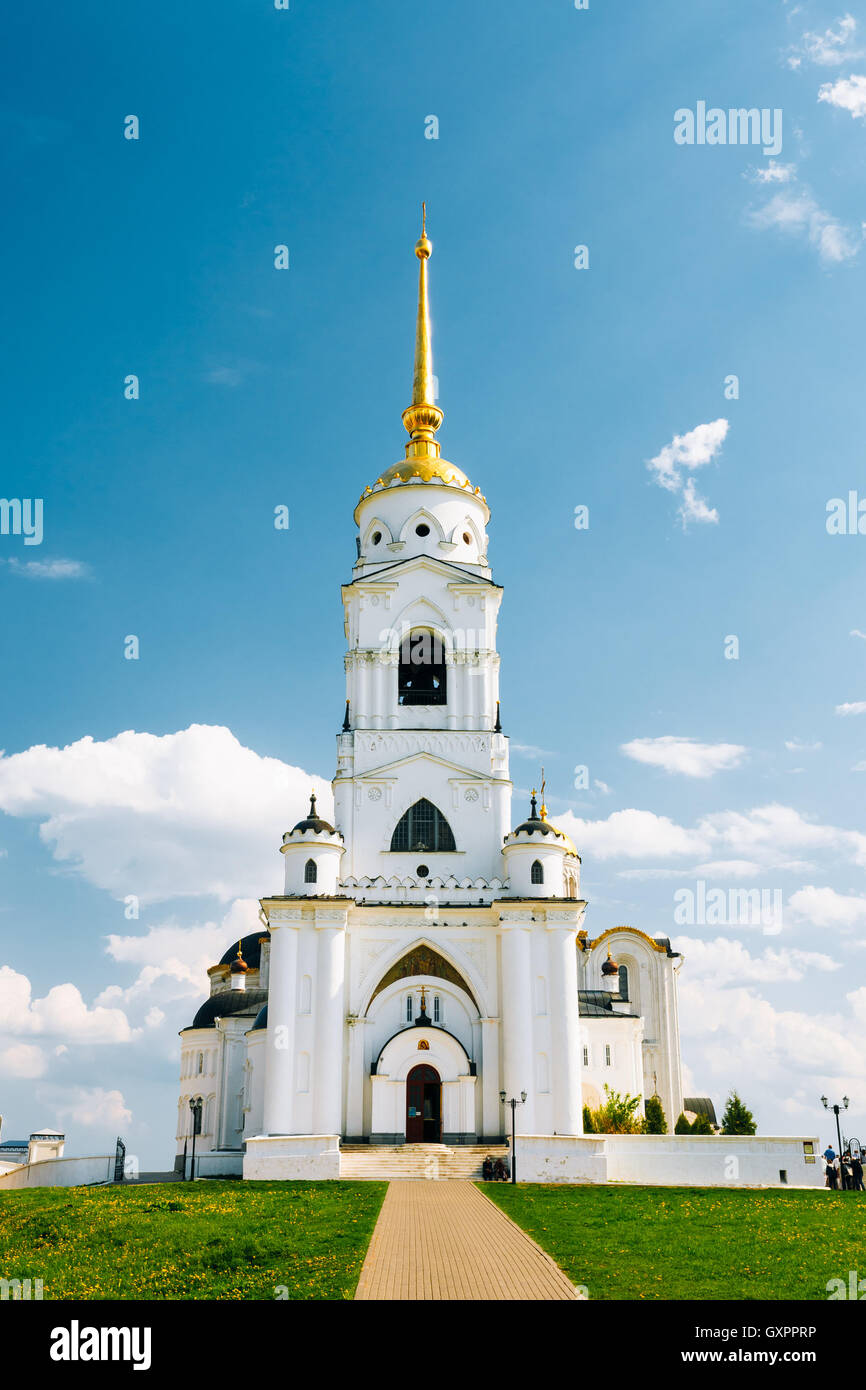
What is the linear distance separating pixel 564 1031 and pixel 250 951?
2154 cm

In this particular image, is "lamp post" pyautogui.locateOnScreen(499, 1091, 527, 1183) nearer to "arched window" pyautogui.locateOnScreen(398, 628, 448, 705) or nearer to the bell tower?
the bell tower

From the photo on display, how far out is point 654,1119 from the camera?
40719 millimetres

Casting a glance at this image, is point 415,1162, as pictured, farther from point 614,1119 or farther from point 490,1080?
point 614,1119

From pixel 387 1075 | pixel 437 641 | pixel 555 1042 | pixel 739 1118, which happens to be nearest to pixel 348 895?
pixel 387 1075

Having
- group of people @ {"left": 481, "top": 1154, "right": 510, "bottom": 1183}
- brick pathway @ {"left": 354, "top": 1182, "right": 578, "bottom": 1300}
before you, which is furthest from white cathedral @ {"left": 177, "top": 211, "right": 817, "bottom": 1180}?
brick pathway @ {"left": 354, "top": 1182, "right": 578, "bottom": 1300}

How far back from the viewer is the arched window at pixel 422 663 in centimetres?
4200

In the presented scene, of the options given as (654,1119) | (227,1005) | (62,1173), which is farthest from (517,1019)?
(227,1005)

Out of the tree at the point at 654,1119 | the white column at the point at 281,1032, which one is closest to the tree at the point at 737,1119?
the tree at the point at 654,1119

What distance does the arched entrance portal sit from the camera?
3478cm

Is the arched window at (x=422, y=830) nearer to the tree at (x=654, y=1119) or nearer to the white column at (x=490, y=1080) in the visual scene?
the white column at (x=490, y=1080)

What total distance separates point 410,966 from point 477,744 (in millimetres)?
8168

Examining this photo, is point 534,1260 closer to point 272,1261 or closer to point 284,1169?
point 272,1261

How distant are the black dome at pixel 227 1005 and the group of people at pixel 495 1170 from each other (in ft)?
57.5

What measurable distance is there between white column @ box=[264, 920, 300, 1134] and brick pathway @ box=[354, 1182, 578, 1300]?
1168cm
